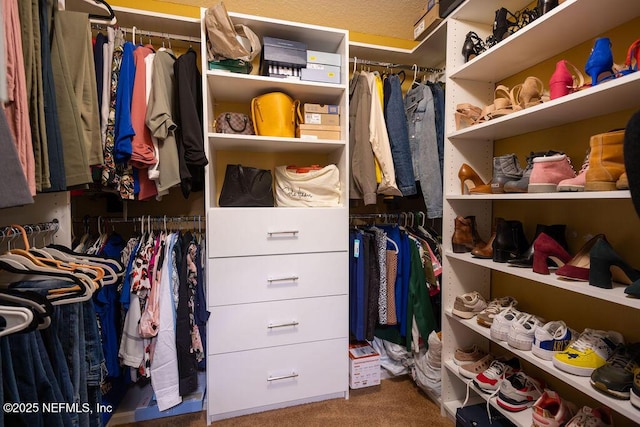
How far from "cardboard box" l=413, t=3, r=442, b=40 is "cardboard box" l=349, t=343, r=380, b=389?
189 cm

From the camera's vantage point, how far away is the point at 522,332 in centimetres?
106

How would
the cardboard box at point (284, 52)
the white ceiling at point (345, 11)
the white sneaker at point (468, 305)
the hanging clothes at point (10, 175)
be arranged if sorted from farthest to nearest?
the white ceiling at point (345, 11), the cardboard box at point (284, 52), the white sneaker at point (468, 305), the hanging clothes at point (10, 175)

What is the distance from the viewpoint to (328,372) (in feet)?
4.96

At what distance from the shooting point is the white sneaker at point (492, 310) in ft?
4.04

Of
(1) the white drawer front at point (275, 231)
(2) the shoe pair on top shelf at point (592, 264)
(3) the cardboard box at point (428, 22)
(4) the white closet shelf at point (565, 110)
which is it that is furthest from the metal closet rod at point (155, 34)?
(2) the shoe pair on top shelf at point (592, 264)

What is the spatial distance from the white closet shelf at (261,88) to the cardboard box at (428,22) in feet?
1.84

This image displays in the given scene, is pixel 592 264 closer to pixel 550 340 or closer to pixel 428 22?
pixel 550 340

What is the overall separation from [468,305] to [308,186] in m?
0.99

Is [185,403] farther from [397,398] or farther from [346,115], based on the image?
[346,115]

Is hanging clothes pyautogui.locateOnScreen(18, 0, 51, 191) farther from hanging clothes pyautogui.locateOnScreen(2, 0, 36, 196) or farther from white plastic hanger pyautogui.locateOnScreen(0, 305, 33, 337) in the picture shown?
white plastic hanger pyautogui.locateOnScreen(0, 305, 33, 337)

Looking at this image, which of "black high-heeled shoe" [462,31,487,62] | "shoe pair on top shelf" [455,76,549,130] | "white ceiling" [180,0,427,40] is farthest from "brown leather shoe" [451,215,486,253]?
"white ceiling" [180,0,427,40]

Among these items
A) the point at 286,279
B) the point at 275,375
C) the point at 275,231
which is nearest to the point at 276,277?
the point at 286,279

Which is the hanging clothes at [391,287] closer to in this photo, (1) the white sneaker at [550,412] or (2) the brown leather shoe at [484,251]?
(2) the brown leather shoe at [484,251]

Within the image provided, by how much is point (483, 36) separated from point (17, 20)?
5.95 feet
